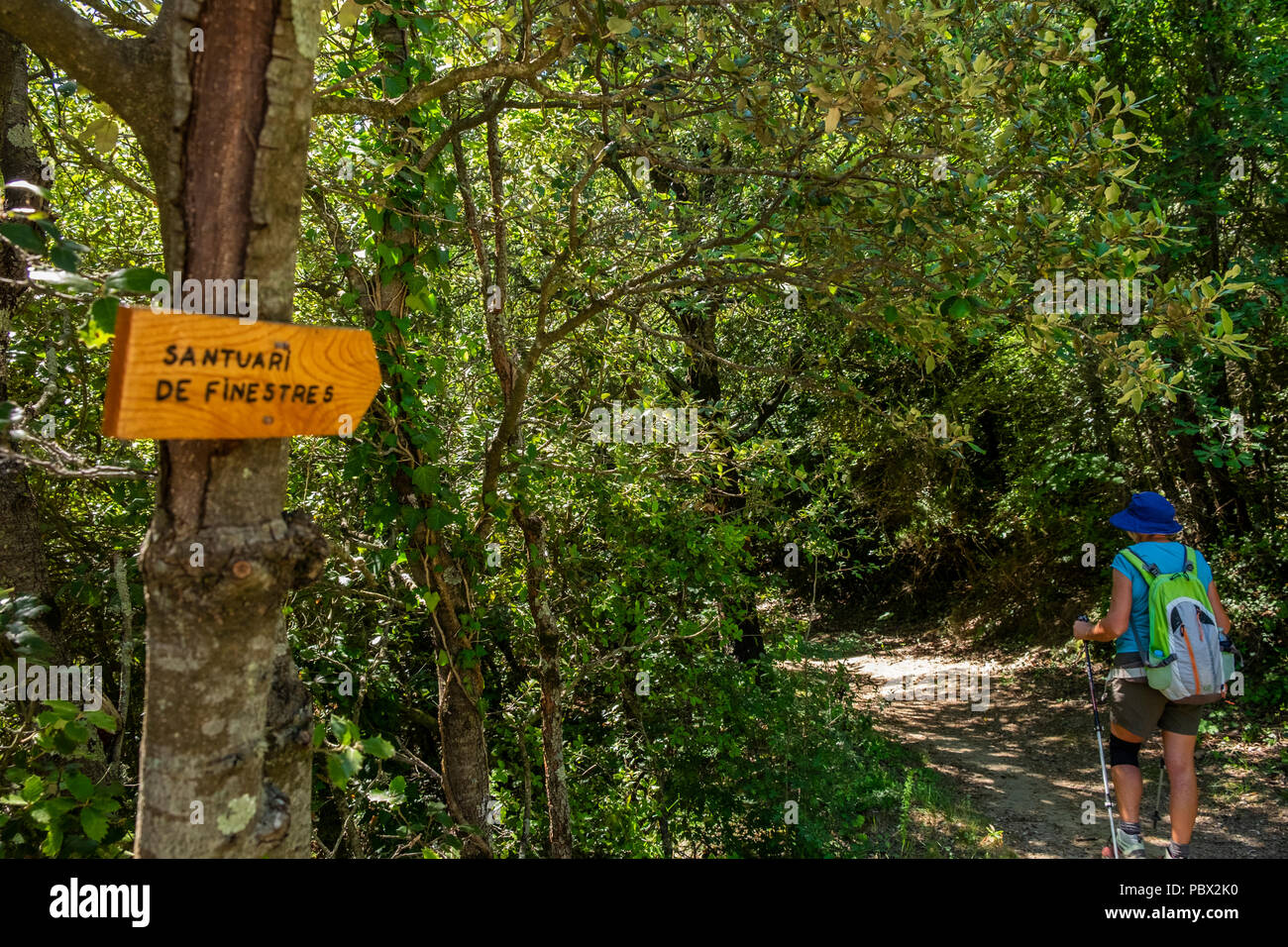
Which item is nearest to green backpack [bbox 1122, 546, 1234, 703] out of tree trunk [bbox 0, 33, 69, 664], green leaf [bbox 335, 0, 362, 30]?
green leaf [bbox 335, 0, 362, 30]

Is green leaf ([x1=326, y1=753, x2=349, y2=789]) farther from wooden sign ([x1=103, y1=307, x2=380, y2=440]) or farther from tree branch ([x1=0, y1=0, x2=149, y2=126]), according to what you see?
tree branch ([x1=0, y1=0, x2=149, y2=126])

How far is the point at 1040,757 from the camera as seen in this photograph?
325 inches

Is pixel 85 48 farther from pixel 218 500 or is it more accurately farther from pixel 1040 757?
pixel 1040 757

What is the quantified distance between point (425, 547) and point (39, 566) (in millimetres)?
1504

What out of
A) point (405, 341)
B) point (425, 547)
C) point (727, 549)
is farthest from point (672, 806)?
point (405, 341)

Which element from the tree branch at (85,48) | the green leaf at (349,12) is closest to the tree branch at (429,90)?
the green leaf at (349,12)

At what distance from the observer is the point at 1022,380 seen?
1045cm

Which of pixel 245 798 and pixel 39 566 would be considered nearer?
pixel 245 798

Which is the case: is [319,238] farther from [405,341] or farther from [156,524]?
[156,524]

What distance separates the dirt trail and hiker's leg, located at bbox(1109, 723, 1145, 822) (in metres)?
1.72

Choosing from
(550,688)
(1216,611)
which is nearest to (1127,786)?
(1216,611)

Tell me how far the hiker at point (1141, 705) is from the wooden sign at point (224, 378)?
368cm

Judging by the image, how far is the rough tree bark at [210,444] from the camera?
1575 mm

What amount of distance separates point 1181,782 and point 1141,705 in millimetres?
411
